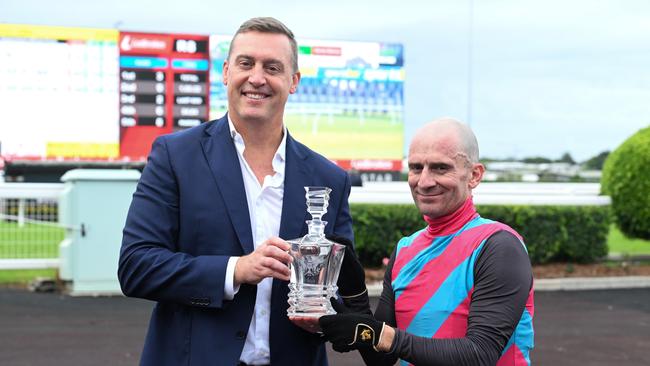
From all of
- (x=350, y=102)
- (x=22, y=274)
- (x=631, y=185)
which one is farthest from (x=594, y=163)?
(x=22, y=274)

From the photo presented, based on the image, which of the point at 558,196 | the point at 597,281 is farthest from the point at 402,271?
the point at 558,196

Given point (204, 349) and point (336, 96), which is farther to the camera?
point (336, 96)

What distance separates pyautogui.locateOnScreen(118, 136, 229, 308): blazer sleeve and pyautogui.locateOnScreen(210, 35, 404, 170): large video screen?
68.7 feet

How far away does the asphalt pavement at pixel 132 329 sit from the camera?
676cm

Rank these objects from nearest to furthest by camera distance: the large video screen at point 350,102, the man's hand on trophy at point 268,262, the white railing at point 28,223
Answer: the man's hand on trophy at point 268,262 → the white railing at point 28,223 → the large video screen at point 350,102

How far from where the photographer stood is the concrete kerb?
10.6 meters

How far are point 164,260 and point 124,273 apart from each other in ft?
0.48

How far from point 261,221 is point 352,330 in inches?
19.8

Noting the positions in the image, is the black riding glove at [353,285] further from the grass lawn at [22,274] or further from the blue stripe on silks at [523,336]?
the grass lawn at [22,274]

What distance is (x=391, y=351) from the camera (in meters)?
2.41

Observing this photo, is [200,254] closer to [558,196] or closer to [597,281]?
[597,281]

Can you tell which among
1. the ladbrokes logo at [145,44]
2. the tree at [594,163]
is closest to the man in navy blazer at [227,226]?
the ladbrokes logo at [145,44]

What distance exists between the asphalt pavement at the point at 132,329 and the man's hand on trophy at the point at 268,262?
427cm

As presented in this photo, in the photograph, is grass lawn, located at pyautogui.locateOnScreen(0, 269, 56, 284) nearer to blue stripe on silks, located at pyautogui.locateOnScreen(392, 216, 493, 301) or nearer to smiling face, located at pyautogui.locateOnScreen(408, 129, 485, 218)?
blue stripe on silks, located at pyautogui.locateOnScreen(392, 216, 493, 301)
